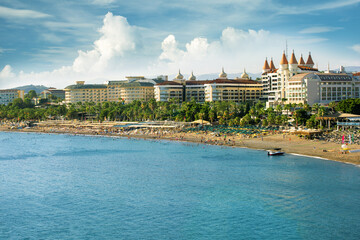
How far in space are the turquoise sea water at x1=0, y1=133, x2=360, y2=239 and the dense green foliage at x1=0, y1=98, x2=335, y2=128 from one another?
79.0ft

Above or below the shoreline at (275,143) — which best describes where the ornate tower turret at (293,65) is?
above

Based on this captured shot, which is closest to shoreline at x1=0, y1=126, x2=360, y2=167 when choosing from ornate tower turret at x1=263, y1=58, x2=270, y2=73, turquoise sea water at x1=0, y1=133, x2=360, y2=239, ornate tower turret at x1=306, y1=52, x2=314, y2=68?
turquoise sea water at x1=0, y1=133, x2=360, y2=239

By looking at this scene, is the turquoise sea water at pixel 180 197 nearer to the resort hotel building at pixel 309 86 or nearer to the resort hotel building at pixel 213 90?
the resort hotel building at pixel 309 86

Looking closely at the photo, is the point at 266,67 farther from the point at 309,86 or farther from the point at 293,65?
the point at 309,86

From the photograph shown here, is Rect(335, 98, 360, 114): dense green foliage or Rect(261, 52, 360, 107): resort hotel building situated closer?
Rect(335, 98, 360, 114): dense green foliage

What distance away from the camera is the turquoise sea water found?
113 ft

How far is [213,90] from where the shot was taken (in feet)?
477

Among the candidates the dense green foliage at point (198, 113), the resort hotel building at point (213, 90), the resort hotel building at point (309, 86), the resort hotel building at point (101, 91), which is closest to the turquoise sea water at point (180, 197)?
the dense green foliage at point (198, 113)

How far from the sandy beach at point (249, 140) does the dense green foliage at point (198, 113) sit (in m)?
8.22

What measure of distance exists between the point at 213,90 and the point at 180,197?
10468cm

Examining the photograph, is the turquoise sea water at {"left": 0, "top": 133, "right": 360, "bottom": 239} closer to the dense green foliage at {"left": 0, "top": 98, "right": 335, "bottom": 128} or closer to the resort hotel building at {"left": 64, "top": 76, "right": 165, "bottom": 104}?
the dense green foliage at {"left": 0, "top": 98, "right": 335, "bottom": 128}

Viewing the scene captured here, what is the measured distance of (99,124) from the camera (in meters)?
124

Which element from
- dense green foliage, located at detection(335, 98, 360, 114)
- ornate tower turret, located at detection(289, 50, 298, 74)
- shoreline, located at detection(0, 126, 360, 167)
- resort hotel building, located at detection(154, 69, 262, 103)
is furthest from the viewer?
resort hotel building, located at detection(154, 69, 262, 103)

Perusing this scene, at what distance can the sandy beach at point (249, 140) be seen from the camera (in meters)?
64.0
